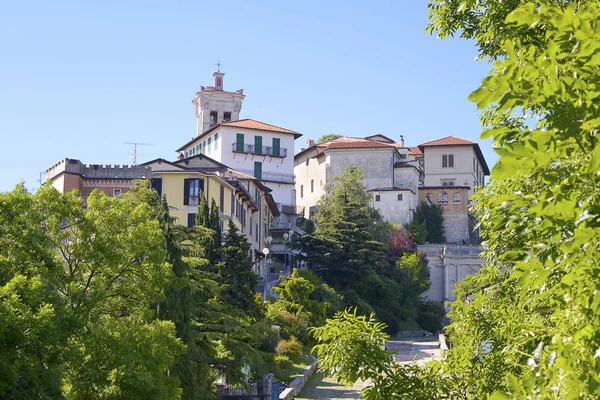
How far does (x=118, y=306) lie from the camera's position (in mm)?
20234

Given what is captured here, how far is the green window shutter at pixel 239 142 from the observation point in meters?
75.9

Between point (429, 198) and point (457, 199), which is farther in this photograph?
point (429, 198)

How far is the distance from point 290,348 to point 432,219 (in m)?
43.9

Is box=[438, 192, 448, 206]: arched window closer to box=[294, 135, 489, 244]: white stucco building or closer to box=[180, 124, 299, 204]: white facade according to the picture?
box=[294, 135, 489, 244]: white stucco building

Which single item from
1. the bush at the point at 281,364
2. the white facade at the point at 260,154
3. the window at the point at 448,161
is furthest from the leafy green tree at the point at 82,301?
the window at the point at 448,161

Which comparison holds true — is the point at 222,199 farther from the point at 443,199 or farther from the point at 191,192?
the point at 443,199

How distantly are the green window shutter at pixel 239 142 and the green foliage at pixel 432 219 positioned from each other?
16.0 m

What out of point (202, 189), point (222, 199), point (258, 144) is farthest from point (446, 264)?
point (202, 189)

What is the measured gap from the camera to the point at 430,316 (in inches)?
2512

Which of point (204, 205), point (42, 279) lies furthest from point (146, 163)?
point (42, 279)

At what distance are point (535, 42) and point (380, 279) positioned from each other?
5237 cm

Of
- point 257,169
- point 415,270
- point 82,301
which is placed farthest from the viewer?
point 257,169

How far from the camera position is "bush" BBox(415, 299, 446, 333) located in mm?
63750

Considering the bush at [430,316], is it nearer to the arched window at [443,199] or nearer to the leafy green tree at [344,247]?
the leafy green tree at [344,247]
